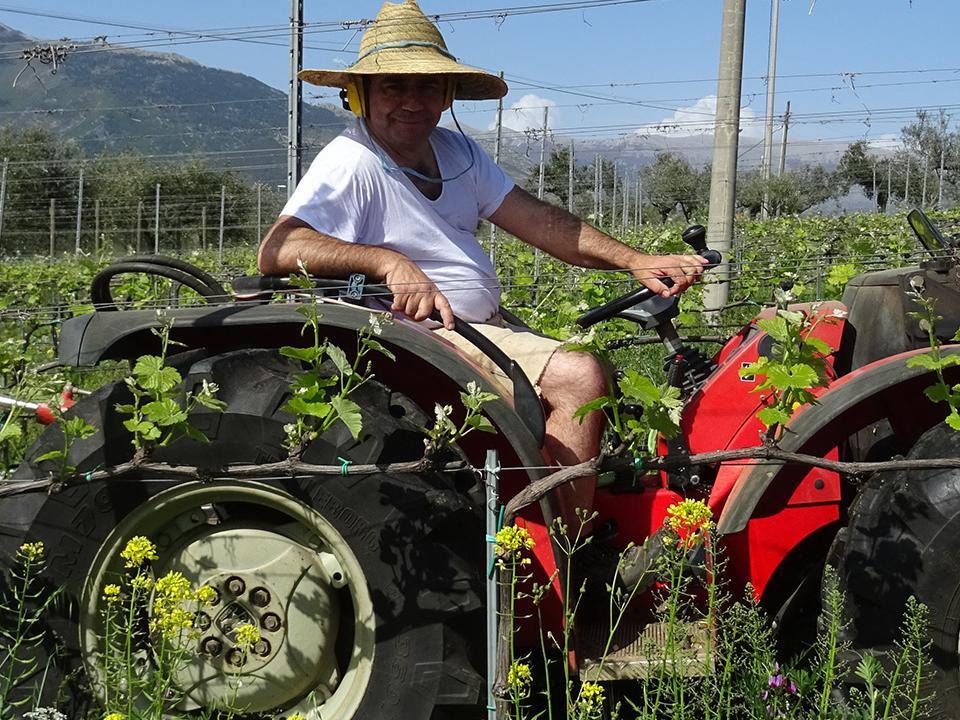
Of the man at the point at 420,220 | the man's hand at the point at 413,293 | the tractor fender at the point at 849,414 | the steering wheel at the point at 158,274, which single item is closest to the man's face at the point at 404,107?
the man at the point at 420,220

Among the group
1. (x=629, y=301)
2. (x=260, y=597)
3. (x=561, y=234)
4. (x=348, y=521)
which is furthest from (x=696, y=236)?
(x=260, y=597)

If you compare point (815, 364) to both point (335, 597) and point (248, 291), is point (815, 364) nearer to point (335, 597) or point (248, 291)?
point (335, 597)

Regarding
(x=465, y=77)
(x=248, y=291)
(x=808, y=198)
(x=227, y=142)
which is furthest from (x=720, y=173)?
(x=227, y=142)

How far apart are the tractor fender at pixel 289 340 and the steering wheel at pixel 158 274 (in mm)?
188

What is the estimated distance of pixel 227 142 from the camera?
186m

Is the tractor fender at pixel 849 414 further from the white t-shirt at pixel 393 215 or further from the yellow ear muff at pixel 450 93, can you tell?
the yellow ear muff at pixel 450 93

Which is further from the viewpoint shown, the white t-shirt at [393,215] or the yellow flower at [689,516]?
the white t-shirt at [393,215]

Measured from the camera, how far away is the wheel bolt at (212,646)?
2766mm

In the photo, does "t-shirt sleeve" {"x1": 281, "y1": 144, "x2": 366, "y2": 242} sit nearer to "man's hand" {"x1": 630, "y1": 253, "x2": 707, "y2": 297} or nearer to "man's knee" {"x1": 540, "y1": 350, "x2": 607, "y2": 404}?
"man's knee" {"x1": 540, "y1": 350, "x2": 607, "y2": 404}

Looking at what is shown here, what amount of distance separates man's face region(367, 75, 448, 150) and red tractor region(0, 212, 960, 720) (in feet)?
2.44

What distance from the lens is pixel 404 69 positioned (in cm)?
331

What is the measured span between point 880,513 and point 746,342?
88 centimetres

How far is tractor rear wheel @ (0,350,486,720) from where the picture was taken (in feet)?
8.88

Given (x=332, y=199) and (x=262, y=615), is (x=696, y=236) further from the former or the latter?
(x=262, y=615)
